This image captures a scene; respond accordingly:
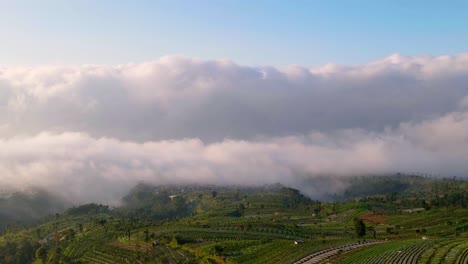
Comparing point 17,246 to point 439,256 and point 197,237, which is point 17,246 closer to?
point 197,237

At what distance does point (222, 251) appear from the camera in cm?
12088

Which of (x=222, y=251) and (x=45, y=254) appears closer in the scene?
(x=222, y=251)

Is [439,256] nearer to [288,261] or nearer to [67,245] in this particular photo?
[288,261]

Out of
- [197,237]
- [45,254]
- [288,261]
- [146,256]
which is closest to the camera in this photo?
[288,261]

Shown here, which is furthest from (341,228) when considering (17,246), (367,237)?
(17,246)

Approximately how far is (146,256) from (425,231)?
95060 millimetres

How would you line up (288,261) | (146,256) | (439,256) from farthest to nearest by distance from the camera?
(146,256) < (288,261) < (439,256)

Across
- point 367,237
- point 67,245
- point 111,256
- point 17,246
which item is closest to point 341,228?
point 367,237

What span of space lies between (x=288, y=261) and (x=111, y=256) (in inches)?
2537

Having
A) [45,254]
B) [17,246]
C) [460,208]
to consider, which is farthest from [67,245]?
[460,208]

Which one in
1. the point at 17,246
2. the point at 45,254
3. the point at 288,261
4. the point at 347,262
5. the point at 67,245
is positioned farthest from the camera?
the point at 17,246

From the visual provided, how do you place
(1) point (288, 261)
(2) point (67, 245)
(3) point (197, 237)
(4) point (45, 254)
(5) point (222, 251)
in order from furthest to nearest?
(2) point (67, 245), (4) point (45, 254), (3) point (197, 237), (5) point (222, 251), (1) point (288, 261)

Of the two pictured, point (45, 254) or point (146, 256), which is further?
point (45, 254)

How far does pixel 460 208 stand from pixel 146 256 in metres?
140
